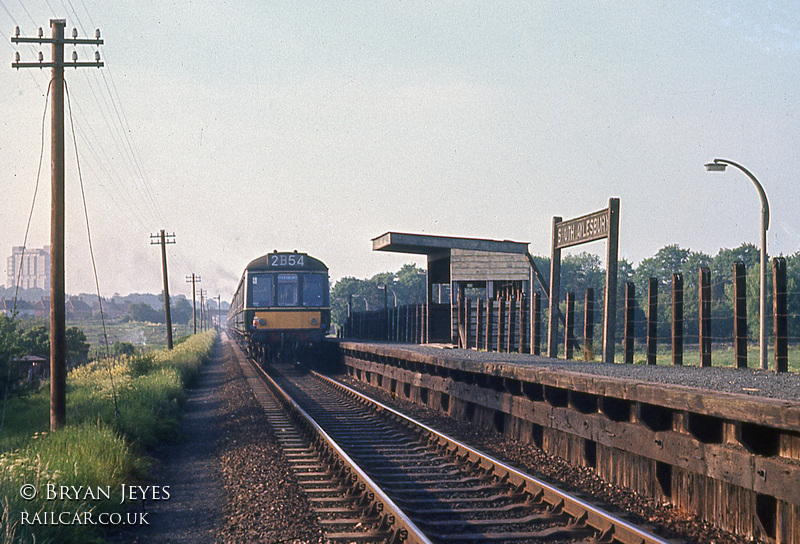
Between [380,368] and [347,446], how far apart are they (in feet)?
30.9

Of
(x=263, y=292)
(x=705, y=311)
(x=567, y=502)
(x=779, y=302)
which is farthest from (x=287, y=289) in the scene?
(x=567, y=502)

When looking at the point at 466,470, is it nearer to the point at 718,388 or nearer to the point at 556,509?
the point at 556,509

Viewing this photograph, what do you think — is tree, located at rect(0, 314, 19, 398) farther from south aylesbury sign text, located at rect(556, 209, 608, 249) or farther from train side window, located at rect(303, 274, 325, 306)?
south aylesbury sign text, located at rect(556, 209, 608, 249)

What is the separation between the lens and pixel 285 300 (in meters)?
24.8

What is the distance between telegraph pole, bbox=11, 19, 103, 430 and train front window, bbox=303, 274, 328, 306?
1264 centimetres

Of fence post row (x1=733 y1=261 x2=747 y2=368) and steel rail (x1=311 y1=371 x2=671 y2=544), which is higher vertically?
fence post row (x1=733 y1=261 x2=747 y2=368)

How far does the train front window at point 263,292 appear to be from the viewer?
2466cm

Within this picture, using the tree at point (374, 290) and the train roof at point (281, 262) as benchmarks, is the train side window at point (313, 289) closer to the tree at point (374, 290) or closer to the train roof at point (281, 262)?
the train roof at point (281, 262)

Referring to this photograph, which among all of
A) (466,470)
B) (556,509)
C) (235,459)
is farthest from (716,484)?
(235,459)

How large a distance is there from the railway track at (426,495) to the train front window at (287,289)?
13.1 metres

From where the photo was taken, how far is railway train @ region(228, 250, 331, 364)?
80.9ft

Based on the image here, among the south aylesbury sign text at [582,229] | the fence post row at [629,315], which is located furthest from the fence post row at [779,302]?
the south aylesbury sign text at [582,229]

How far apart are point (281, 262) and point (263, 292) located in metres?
1.15

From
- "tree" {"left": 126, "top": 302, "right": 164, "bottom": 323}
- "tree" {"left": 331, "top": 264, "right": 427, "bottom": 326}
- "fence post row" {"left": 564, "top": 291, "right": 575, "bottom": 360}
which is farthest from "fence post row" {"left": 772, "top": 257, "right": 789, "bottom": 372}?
"tree" {"left": 126, "top": 302, "right": 164, "bottom": 323}
